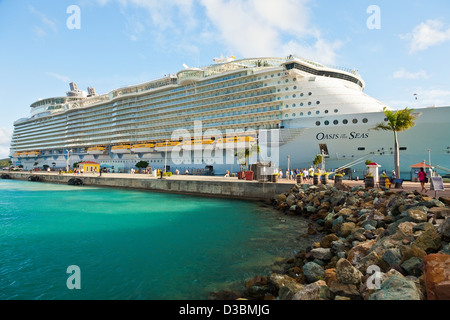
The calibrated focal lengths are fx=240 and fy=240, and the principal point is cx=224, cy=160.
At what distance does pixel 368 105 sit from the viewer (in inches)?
906

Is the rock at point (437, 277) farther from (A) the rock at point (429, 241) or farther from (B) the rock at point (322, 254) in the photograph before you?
(B) the rock at point (322, 254)

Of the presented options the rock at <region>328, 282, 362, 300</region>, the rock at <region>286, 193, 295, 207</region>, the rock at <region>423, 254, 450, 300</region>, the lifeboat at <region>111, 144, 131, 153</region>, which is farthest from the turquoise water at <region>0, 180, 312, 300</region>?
the lifeboat at <region>111, 144, 131, 153</region>

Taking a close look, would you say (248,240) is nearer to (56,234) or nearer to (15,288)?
(15,288)

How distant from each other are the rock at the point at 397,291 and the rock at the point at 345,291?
33cm

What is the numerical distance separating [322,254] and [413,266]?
238cm

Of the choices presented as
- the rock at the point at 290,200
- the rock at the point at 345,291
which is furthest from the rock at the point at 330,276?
the rock at the point at 290,200

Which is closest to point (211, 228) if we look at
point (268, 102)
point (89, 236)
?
point (89, 236)

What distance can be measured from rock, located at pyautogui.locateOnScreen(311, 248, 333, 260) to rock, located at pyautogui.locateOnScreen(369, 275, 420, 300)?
260cm

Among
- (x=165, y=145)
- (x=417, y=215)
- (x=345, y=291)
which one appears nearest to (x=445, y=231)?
(x=417, y=215)

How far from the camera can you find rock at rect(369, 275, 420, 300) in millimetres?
3273

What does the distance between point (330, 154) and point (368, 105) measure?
6174 millimetres

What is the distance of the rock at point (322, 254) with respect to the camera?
20.3 feet

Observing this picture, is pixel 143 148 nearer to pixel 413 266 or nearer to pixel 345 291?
pixel 345 291

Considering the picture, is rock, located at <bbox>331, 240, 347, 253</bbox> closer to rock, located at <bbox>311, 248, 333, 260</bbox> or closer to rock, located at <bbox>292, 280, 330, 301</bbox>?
rock, located at <bbox>311, 248, 333, 260</bbox>
